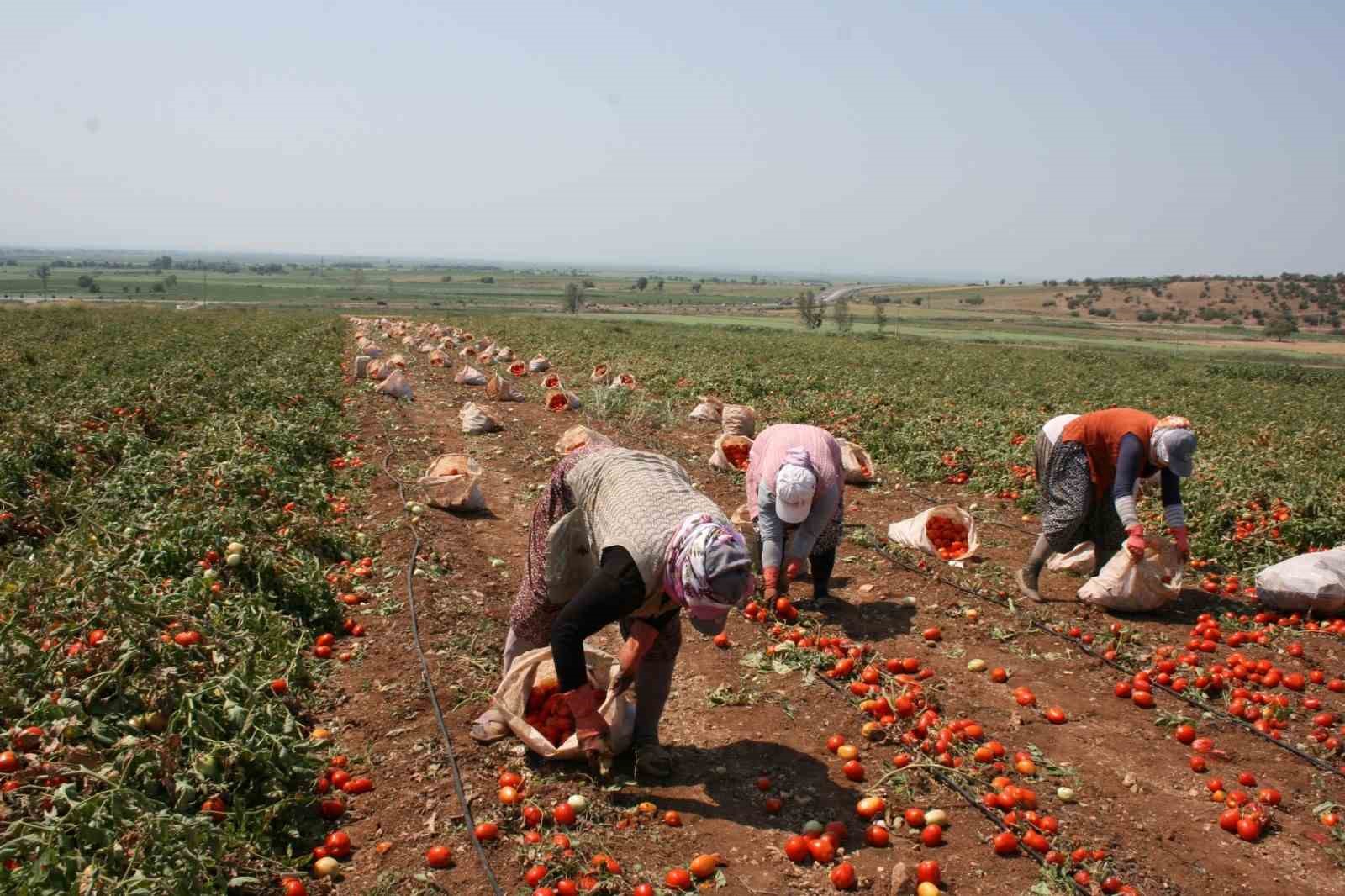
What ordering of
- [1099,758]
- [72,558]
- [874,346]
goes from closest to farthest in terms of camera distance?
[1099,758] → [72,558] → [874,346]

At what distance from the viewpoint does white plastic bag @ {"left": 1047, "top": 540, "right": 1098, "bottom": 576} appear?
7359 mm

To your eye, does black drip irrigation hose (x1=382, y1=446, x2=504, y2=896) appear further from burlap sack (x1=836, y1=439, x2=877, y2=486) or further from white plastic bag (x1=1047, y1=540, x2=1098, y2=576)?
burlap sack (x1=836, y1=439, x2=877, y2=486)

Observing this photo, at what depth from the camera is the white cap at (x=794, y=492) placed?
5.57m

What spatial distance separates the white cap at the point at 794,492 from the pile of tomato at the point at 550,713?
1.98 metres

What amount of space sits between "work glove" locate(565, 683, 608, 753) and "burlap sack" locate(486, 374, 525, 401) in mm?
12809

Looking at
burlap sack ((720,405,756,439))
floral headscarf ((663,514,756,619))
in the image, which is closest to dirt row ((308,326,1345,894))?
floral headscarf ((663,514,756,619))

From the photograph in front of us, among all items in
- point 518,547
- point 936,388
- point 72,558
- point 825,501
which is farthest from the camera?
point 936,388

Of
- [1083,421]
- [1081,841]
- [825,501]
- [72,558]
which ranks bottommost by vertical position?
[1081,841]

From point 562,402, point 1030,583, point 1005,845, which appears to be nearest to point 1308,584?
point 1030,583

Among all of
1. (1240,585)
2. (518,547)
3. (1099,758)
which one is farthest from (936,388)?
(1099,758)

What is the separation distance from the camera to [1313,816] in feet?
14.0

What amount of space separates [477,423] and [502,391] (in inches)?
122

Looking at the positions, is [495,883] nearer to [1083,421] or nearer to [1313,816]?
[1313,816]

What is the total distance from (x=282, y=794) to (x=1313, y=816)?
5.02 m
